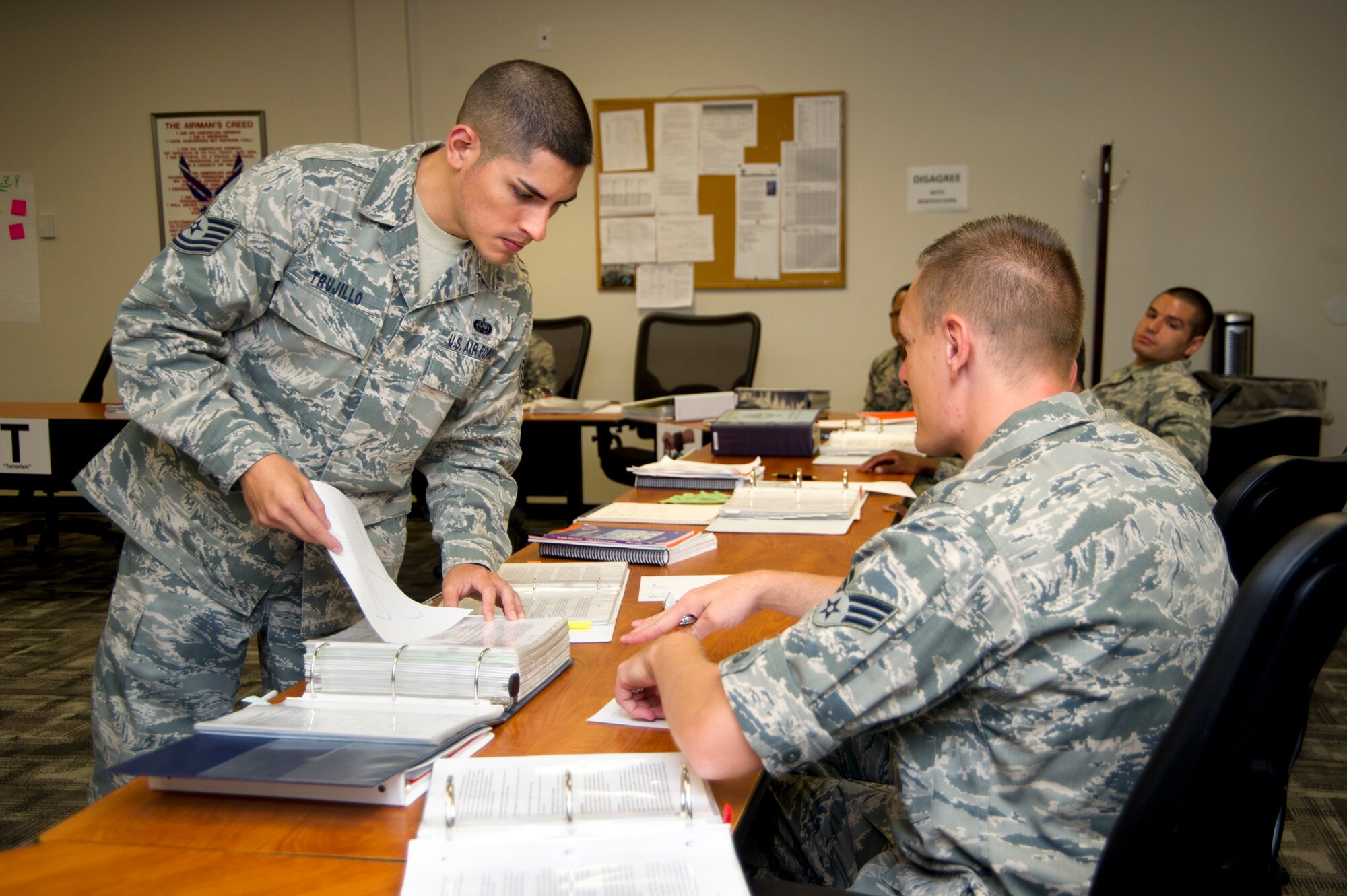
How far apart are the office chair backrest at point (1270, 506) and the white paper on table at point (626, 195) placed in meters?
4.25

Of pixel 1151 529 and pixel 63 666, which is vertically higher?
pixel 1151 529

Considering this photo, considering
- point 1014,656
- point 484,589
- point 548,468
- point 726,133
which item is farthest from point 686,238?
point 1014,656

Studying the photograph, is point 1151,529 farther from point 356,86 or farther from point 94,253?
point 94,253

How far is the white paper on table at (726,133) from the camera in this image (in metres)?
5.18

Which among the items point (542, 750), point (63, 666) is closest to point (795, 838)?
point (542, 750)

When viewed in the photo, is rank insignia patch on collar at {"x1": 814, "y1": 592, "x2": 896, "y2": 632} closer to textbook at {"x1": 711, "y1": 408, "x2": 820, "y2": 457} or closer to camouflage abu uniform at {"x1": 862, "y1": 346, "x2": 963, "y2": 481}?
textbook at {"x1": 711, "y1": 408, "x2": 820, "y2": 457}

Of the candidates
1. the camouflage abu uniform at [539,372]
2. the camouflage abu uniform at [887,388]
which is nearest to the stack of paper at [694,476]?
the camouflage abu uniform at [887,388]

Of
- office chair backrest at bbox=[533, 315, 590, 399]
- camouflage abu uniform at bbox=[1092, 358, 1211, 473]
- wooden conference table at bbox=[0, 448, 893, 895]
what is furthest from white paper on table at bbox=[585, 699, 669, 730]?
office chair backrest at bbox=[533, 315, 590, 399]

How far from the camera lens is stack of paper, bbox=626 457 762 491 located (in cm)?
239

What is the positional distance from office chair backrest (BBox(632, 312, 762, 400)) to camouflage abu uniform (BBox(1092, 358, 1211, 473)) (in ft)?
5.45

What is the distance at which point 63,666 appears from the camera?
3.19 m

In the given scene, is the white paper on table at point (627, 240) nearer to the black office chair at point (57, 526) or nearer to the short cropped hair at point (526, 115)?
the black office chair at point (57, 526)

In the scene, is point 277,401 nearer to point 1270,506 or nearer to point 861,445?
point 1270,506

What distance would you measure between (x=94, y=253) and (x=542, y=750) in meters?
5.78
